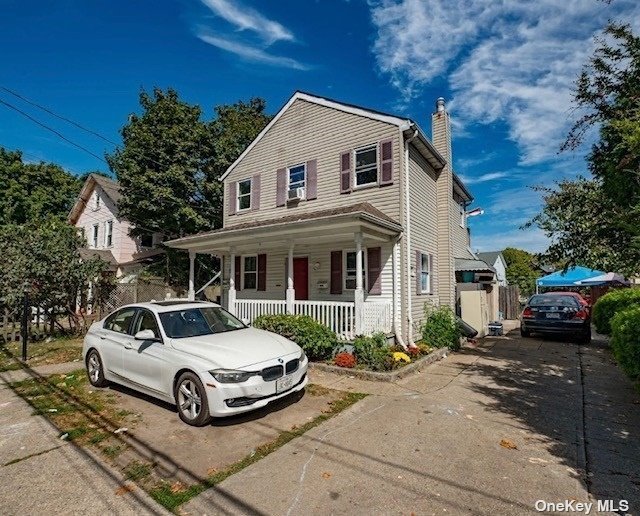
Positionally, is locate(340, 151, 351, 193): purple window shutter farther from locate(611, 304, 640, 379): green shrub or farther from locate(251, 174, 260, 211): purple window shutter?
locate(611, 304, 640, 379): green shrub

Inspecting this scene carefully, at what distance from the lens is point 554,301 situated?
12461 millimetres

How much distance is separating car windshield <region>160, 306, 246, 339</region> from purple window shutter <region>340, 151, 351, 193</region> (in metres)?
6.84

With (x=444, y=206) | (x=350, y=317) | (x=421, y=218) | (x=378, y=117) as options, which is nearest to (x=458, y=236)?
(x=444, y=206)

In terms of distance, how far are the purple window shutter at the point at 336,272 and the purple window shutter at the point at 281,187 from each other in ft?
10.5

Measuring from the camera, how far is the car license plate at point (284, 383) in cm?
510

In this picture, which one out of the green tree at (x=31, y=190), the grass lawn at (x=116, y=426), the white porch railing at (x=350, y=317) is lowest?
the grass lawn at (x=116, y=426)

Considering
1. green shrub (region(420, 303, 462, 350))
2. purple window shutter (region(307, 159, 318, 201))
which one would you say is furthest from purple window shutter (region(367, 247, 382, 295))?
purple window shutter (region(307, 159, 318, 201))

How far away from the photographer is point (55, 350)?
1063 centimetres

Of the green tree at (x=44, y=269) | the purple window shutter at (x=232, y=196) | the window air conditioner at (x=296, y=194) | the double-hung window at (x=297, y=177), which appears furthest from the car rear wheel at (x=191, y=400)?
the purple window shutter at (x=232, y=196)

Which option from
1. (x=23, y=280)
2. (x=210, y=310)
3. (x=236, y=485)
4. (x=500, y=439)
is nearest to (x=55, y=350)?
(x=23, y=280)

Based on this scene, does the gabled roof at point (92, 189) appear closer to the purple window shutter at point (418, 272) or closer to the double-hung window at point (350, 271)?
the double-hung window at point (350, 271)

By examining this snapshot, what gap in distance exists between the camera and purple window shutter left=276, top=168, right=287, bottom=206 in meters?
13.9

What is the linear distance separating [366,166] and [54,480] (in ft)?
35.1

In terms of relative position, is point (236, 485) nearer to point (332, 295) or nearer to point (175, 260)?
point (332, 295)
